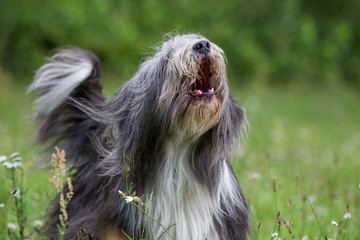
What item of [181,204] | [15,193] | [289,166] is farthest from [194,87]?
Result: [289,166]

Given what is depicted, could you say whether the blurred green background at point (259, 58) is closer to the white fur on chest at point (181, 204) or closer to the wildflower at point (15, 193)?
the wildflower at point (15, 193)

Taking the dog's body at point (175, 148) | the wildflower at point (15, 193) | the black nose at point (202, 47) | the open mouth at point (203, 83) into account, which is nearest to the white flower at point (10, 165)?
the wildflower at point (15, 193)

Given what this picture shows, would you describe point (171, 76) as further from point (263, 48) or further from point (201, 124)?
point (263, 48)

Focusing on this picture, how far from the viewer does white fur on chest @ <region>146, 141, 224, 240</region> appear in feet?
9.20

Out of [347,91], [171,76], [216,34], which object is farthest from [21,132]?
[347,91]

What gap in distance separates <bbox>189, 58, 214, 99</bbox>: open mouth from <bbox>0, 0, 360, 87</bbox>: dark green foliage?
10197 mm

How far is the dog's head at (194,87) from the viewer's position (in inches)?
105

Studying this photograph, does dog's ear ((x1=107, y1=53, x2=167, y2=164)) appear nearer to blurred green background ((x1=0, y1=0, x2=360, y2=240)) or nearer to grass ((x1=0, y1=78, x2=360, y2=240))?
grass ((x1=0, y1=78, x2=360, y2=240))

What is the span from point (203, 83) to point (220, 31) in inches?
530

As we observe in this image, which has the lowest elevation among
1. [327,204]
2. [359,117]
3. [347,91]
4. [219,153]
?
[219,153]

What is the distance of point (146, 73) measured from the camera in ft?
9.39

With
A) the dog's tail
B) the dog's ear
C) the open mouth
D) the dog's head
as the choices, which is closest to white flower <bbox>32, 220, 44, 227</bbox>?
the dog's tail

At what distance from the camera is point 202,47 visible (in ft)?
8.84

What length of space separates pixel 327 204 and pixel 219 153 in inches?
69.2
